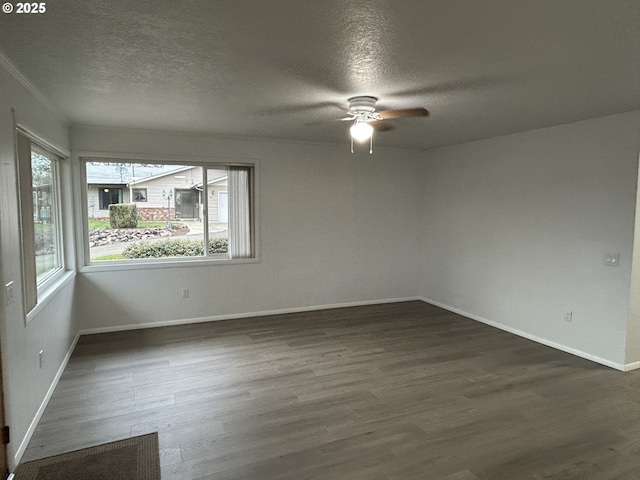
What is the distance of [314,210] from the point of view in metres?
5.64

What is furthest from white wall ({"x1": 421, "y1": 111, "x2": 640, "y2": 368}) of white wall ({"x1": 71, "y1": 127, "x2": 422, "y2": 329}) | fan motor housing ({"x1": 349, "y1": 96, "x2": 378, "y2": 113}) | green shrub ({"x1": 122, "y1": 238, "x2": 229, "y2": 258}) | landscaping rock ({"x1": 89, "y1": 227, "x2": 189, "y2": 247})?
landscaping rock ({"x1": 89, "y1": 227, "x2": 189, "y2": 247})

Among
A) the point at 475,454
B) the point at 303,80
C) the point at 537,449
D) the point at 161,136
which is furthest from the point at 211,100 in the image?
the point at 537,449

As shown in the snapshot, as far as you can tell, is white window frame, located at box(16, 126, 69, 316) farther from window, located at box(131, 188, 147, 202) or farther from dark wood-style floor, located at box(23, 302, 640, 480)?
window, located at box(131, 188, 147, 202)

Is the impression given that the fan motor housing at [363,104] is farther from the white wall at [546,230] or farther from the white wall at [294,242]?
the white wall at [546,230]

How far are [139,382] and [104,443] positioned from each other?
0.90 metres

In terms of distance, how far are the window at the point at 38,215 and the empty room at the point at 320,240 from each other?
0.04m

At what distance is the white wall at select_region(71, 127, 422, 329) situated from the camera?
15.6 ft

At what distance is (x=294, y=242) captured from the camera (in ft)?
18.3

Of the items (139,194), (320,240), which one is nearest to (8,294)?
(139,194)

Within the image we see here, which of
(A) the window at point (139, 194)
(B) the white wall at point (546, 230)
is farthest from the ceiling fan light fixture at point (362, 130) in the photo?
(A) the window at point (139, 194)

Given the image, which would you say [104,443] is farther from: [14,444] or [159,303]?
[159,303]

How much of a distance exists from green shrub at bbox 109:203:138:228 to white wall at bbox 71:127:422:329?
0.60 m

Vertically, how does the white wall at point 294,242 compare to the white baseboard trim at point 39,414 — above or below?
above

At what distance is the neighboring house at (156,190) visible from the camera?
15.4 feet
